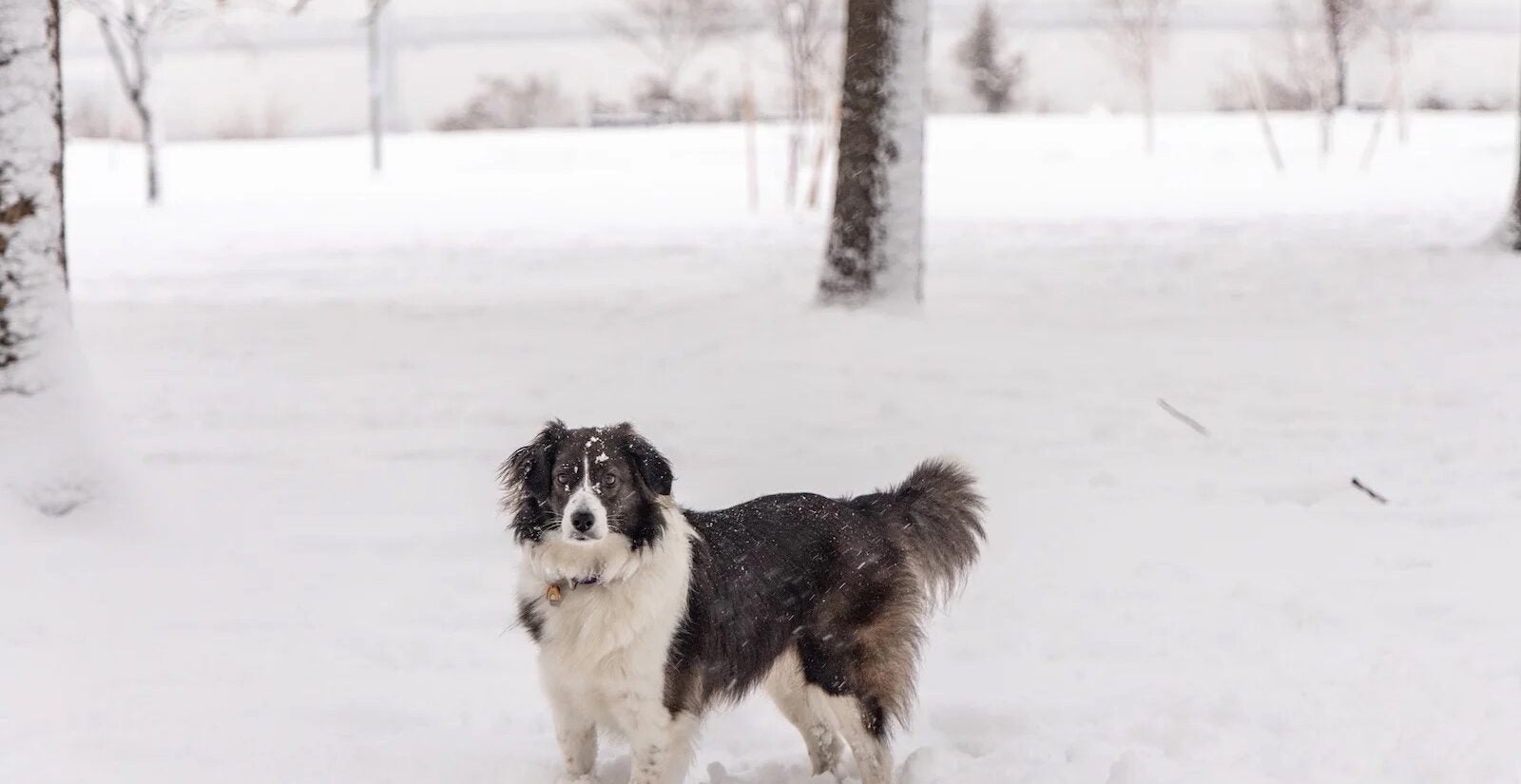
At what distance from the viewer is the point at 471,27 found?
1967 inches

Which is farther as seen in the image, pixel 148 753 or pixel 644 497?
pixel 148 753

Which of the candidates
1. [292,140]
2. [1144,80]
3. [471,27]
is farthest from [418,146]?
[1144,80]

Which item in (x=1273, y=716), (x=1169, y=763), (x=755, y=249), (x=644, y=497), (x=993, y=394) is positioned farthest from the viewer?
(x=755, y=249)

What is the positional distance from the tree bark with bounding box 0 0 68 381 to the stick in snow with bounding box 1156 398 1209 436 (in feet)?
20.4

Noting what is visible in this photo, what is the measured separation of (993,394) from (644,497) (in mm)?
5511

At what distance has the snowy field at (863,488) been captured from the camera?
15.7ft

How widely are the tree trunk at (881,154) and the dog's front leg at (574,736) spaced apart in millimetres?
7241

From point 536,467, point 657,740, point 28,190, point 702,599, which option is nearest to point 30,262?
point 28,190

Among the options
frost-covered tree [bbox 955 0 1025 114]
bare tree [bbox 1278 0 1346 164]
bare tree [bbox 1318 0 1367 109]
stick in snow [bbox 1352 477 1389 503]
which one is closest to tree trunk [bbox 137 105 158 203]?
stick in snow [bbox 1352 477 1389 503]

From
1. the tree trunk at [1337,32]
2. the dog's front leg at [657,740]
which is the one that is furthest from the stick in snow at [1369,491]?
the tree trunk at [1337,32]

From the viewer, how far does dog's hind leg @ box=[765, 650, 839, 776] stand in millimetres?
4480

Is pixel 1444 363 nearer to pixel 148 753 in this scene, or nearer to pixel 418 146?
pixel 148 753

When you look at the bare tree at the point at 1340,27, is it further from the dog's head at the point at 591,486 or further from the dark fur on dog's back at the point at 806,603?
the dog's head at the point at 591,486

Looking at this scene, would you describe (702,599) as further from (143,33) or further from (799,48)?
(143,33)
